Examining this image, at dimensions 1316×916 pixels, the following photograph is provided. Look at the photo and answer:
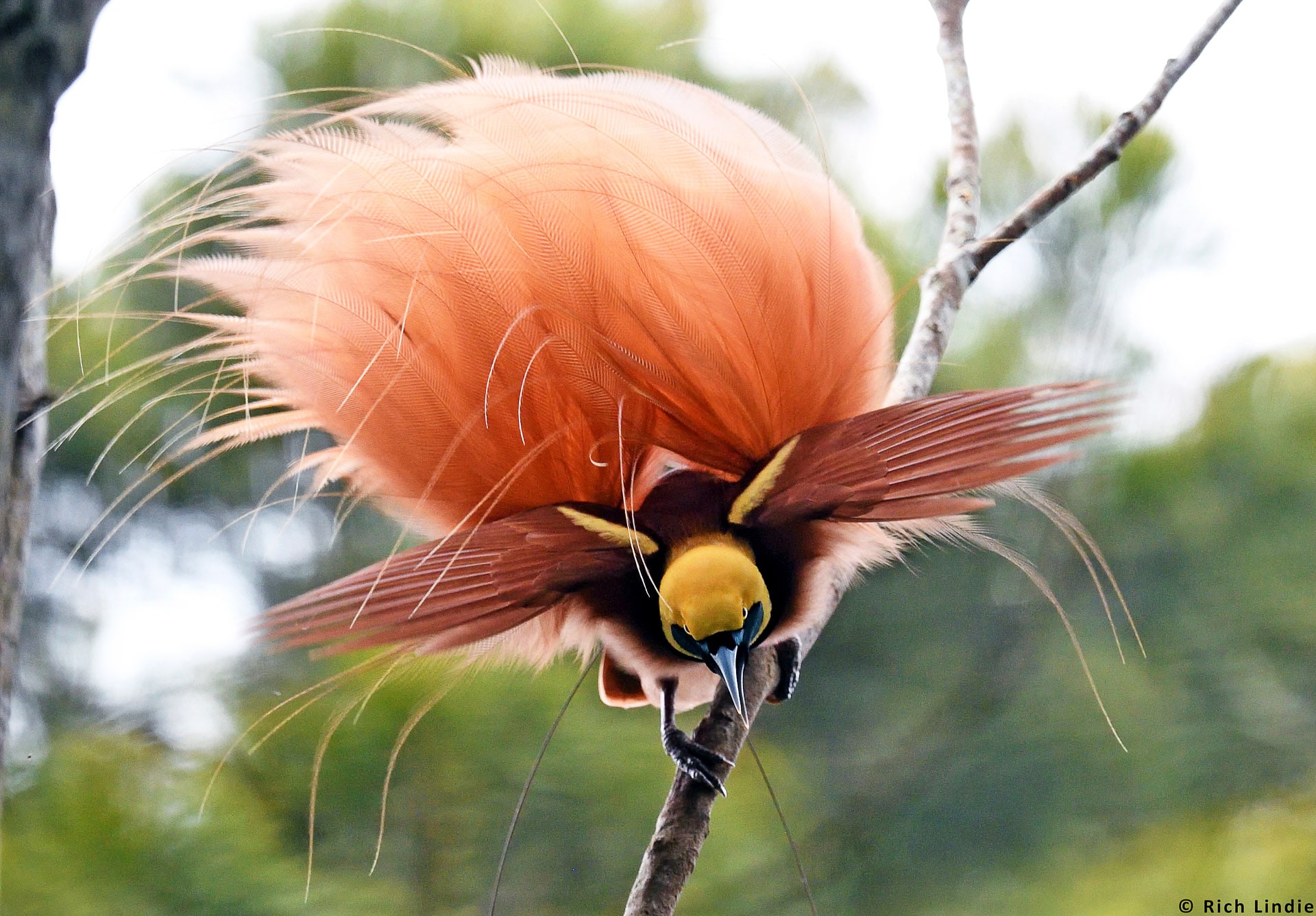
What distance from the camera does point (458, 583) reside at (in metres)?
0.51

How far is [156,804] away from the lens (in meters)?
0.80

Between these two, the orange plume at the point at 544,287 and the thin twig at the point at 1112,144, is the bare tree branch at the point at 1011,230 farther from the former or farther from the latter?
the orange plume at the point at 544,287

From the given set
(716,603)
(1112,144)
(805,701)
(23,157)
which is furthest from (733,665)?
(805,701)

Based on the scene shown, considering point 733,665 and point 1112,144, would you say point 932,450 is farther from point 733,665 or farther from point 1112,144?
point 1112,144

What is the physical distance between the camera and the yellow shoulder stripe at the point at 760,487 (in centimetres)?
52

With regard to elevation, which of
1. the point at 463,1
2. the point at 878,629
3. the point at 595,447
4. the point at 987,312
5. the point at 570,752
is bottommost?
the point at 878,629

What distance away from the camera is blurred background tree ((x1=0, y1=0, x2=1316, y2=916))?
2.72 ft

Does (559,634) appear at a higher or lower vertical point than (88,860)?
higher

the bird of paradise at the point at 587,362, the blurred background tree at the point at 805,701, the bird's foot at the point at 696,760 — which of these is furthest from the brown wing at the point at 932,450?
the blurred background tree at the point at 805,701

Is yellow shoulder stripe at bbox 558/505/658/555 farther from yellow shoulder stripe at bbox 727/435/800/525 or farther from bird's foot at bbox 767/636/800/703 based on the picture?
bird's foot at bbox 767/636/800/703

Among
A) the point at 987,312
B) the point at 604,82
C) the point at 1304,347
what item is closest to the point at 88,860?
the point at 604,82

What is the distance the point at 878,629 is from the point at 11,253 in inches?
45.6

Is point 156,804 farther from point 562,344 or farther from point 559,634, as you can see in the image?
point 562,344

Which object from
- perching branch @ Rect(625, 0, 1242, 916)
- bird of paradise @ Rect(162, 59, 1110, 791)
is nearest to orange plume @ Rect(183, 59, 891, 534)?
bird of paradise @ Rect(162, 59, 1110, 791)
